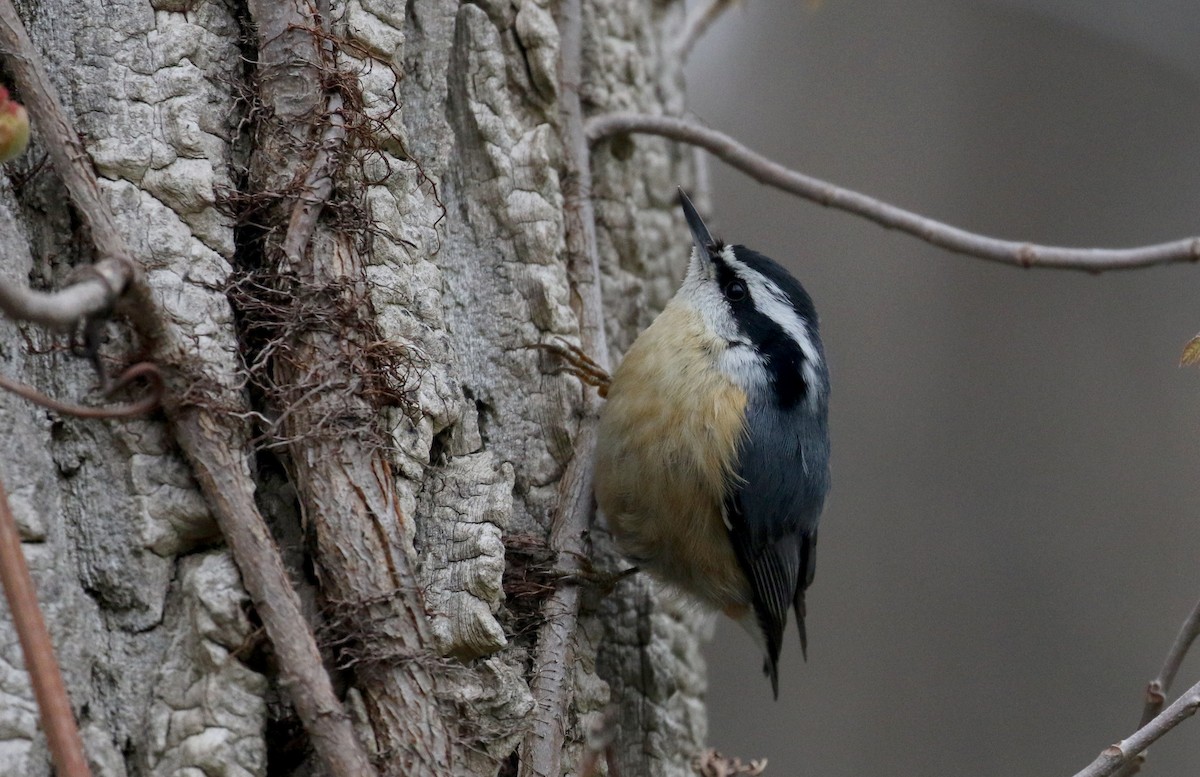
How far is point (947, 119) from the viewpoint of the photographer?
295 inches

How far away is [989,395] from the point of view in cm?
673

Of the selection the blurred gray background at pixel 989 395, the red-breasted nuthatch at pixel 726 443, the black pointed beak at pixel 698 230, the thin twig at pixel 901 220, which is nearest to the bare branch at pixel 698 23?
the thin twig at pixel 901 220

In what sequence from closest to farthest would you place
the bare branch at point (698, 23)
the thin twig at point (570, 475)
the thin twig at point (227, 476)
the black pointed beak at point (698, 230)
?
the thin twig at point (227, 476)
the thin twig at point (570, 475)
the black pointed beak at point (698, 230)
the bare branch at point (698, 23)

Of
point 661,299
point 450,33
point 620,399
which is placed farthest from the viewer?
point 661,299

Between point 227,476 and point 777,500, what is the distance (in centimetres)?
152

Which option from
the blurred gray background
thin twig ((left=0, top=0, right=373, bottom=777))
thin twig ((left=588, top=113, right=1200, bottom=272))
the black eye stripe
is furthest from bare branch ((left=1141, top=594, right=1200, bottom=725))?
the blurred gray background

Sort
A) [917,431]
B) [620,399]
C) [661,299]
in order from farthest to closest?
1. [917,431]
2. [661,299]
3. [620,399]

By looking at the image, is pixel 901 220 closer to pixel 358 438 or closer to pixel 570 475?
pixel 570 475

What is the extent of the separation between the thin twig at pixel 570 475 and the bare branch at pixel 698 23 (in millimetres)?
904

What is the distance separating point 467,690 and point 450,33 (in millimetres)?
1521

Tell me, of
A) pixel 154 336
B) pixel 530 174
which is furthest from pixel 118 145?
pixel 530 174

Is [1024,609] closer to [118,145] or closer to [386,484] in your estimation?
[386,484]

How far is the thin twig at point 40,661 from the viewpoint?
1670 mm

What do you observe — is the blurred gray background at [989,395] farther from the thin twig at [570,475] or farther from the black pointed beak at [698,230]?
the thin twig at [570,475]
